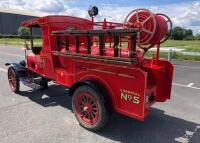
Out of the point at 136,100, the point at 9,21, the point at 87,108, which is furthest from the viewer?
the point at 9,21

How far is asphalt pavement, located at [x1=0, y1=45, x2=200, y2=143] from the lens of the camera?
4664 millimetres

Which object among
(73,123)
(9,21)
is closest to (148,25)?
(73,123)

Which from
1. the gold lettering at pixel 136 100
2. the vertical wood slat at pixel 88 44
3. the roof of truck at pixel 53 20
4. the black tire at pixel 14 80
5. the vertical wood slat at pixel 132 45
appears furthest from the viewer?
the black tire at pixel 14 80

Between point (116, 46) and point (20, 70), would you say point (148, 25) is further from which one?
point (20, 70)

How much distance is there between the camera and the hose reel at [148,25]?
4.55m

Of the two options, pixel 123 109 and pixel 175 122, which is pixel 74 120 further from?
pixel 175 122

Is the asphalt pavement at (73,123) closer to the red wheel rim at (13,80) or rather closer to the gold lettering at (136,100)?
the red wheel rim at (13,80)

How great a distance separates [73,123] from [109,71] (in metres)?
A: 1.49

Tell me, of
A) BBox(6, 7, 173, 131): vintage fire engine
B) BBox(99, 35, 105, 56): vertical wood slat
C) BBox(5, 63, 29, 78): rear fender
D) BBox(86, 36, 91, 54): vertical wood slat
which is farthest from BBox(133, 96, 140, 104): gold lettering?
BBox(5, 63, 29, 78): rear fender

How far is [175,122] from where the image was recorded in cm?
550

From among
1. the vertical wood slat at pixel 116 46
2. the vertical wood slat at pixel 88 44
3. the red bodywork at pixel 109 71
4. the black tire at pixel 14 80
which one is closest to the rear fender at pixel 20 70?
the black tire at pixel 14 80

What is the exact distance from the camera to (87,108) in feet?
16.4

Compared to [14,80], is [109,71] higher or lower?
higher

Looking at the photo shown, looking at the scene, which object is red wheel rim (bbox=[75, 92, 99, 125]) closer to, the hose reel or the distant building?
the hose reel
